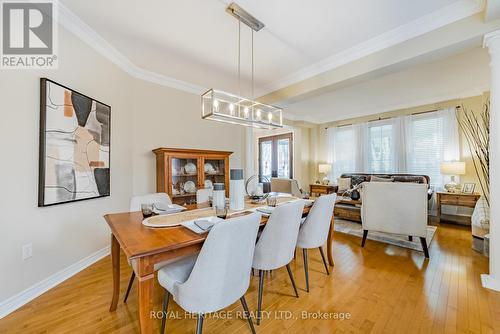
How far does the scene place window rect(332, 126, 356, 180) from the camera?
5781 millimetres

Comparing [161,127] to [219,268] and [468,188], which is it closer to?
[219,268]

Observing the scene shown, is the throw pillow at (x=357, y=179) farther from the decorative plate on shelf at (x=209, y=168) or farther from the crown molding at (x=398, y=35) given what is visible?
the decorative plate on shelf at (x=209, y=168)

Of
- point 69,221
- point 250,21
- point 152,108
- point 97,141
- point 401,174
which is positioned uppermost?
point 250,21

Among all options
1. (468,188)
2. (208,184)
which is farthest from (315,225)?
(468,188)

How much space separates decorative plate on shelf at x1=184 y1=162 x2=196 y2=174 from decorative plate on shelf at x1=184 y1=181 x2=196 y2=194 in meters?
0.17

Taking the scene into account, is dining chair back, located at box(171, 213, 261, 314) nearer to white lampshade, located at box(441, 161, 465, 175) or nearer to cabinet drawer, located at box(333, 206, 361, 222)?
cabinet drawer, located at box(333, 206, 361, 222)

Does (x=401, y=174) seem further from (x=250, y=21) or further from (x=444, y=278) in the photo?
(x=250, y=21)

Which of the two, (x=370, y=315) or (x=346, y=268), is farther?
(x=346, y=268)

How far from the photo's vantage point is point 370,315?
1.60 m

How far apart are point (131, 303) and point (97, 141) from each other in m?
1.81

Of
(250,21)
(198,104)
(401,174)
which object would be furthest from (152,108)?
(401,174)

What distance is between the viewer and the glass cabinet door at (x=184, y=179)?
3.13 m

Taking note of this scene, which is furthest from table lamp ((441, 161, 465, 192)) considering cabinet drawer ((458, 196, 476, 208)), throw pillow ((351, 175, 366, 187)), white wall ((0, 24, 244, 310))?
white wall ((0, 24, 244, 310))

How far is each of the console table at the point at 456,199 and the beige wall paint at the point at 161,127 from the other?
4.41 metres
